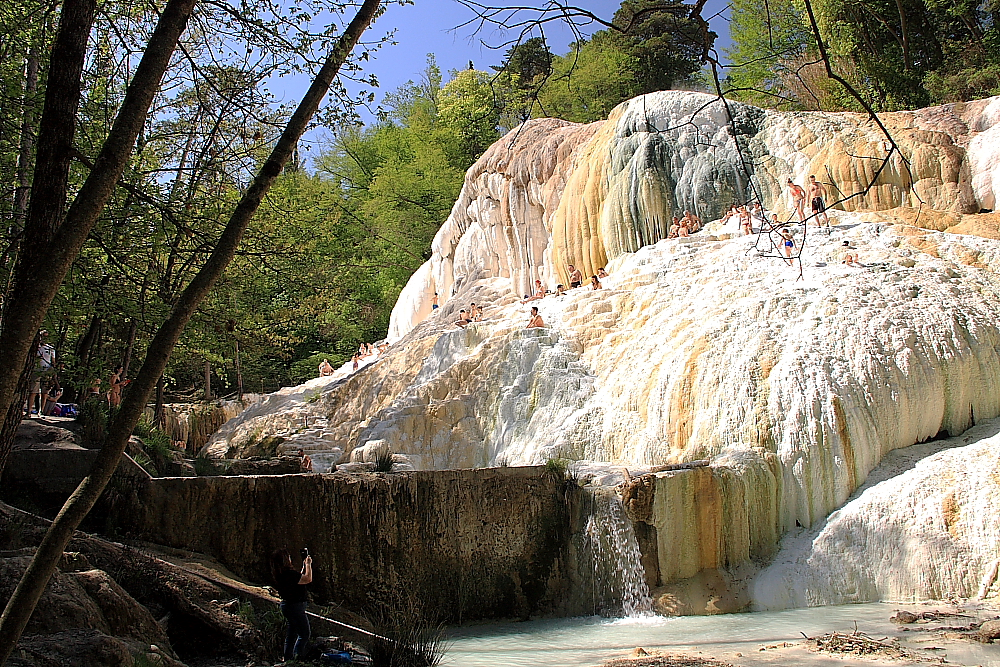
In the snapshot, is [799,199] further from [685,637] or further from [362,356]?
[362,356]

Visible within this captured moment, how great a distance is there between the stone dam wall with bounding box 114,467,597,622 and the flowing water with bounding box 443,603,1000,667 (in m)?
0.55

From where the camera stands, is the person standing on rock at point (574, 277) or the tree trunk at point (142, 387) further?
the person standing on rock at point (574, 277)

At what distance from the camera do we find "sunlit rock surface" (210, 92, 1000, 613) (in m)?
10.4

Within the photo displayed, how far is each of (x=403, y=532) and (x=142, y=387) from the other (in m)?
6.75

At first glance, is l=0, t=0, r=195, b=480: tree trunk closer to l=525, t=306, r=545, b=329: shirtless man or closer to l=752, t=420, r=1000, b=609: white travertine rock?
l=752, t=420, r=1000, b=609: white travertine rock

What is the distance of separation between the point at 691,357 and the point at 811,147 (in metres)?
8.06

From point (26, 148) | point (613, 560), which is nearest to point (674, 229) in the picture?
point (613, 560)

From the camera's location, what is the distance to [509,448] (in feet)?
47.1

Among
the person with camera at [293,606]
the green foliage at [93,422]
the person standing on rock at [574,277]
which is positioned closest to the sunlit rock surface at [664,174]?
the person standing on rock at [574,277]

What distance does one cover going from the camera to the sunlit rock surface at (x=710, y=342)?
10.4m

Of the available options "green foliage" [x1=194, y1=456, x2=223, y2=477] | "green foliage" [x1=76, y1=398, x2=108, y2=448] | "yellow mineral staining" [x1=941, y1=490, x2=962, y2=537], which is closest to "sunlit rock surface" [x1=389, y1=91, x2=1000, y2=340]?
"yellow mineral staining" [x1=941, y1=490, x2=962, y2=537]

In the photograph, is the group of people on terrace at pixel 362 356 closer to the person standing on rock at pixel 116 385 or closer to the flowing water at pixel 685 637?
the person standing on rock at pixel 116 385

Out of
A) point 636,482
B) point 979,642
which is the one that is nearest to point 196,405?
point 636,482

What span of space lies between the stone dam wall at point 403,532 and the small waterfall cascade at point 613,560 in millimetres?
153
